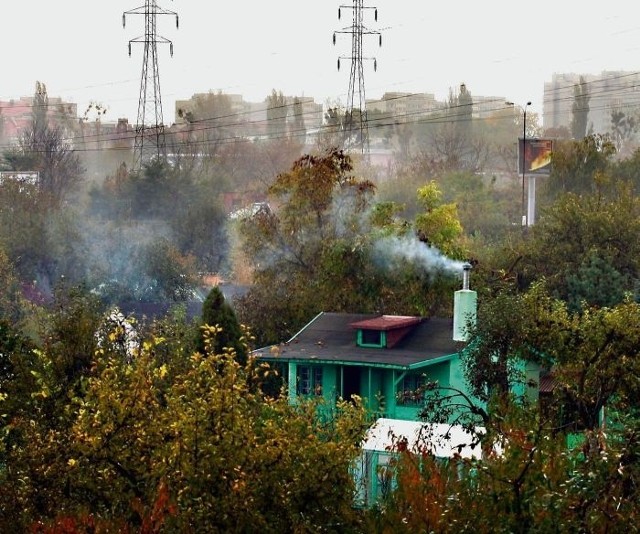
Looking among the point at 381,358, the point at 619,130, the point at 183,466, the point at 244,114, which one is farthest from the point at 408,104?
A: the point at 183,466

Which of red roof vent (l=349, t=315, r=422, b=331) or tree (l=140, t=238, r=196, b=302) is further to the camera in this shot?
tree (l=140, t=238, r=196, b=302)

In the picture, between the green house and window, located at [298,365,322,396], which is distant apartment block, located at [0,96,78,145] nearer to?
the green house

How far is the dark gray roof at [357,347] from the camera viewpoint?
94.3ft

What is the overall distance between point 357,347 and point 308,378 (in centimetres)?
120

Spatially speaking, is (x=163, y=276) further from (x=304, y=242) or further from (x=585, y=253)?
(x=585, y=253)

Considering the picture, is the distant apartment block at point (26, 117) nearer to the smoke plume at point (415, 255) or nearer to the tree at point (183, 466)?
the smoke plume at point (415, 255)

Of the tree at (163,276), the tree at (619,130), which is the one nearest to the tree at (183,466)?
the tree at (163,276)

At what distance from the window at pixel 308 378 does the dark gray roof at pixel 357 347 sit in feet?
0.96

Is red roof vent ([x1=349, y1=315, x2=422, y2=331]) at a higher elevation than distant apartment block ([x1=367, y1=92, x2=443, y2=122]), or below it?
below

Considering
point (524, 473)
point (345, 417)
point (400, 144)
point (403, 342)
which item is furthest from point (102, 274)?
point (400, 144)

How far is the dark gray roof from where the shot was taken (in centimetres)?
2875

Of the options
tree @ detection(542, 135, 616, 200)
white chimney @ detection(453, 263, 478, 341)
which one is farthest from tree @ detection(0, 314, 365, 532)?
tree @ detection(542, 135, 616, 200)

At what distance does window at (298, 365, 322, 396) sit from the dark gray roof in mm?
293

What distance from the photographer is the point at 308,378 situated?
29.8m
